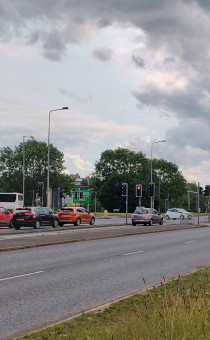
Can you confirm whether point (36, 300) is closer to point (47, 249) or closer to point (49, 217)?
point (47, 249)

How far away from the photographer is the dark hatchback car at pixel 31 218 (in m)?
33.7

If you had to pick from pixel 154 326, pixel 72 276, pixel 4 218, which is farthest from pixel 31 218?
pixel 154 326

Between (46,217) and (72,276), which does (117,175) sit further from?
(72,276)

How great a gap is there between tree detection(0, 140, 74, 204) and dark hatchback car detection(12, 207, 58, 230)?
6608 centimetres

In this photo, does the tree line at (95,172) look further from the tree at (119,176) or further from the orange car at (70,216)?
the orange car at (70,216)

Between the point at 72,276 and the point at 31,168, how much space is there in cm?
9488

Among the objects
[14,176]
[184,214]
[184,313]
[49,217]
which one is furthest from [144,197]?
[184,313]

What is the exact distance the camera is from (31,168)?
10600 centimetres

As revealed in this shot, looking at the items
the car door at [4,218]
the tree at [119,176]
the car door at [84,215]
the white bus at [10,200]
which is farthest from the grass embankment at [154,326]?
the tree at [119,176]

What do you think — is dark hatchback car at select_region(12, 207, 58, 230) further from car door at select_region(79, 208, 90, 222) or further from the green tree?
the green tree

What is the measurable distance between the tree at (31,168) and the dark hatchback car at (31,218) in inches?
2602

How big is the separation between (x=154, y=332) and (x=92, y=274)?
25.6ft

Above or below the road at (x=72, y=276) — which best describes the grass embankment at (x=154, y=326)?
above

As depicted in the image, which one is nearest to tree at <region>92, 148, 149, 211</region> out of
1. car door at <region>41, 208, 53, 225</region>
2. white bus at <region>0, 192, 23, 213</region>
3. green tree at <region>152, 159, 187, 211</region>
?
green tree at <region>152, 159, 187, 211</region>
